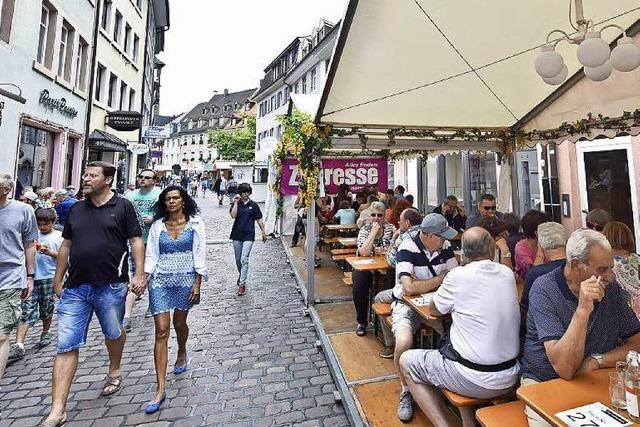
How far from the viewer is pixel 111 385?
3271 millimetres

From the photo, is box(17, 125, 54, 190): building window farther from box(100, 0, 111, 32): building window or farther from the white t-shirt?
the white t-shirt

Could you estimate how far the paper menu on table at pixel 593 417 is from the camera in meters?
1.40

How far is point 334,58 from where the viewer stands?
398 cm

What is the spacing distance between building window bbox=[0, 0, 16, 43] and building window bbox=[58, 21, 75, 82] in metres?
2.85

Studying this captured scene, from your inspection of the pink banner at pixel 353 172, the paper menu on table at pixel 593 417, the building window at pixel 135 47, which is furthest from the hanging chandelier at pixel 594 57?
the building window at pixel 135 47

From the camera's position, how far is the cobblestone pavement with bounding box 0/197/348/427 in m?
2.92

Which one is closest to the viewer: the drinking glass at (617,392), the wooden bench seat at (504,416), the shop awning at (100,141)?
the drinking glass at (617,392)

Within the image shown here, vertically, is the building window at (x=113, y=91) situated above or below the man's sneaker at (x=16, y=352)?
above

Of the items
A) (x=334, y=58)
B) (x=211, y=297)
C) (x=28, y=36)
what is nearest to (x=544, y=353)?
(x=334, y=58)

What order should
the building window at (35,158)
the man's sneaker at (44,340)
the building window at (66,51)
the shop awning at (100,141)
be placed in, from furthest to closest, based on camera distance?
the shop awning at (100,141), the building window at (66,51), the building window at (35,158), the man's sneaker at (44,340)

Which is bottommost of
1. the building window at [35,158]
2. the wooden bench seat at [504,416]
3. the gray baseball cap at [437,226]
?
the wooden bench seat at [504,416]

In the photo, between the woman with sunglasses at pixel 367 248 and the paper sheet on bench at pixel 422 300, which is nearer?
the paper sheet on bench at pixel 422 300

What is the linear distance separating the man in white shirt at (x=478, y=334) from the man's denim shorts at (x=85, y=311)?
2.59m

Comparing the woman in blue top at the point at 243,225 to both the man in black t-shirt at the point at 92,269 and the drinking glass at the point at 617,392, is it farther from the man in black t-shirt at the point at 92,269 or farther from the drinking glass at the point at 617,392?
the drinking glass at the point at 617,392
